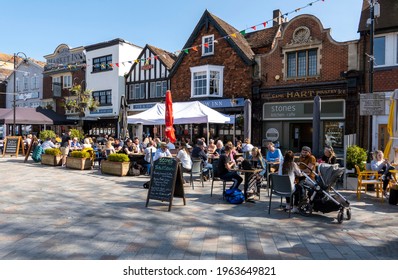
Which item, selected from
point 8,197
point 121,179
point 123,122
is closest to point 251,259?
point 8,197

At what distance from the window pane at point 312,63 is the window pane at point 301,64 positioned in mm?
239

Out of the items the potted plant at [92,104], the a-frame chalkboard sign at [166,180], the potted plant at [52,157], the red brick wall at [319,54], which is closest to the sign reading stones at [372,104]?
the a-frame chalkboard sign at [166,180]

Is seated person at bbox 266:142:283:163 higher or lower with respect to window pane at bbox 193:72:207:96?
lower

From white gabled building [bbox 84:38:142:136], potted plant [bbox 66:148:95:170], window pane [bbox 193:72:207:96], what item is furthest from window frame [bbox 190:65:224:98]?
potted plant [bbox 66:148:95:170]

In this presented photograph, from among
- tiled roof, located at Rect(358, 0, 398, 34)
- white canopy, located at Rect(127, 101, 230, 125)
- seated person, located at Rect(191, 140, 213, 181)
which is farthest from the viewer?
tiled roof, located at Rect(358, 0, 398, 34)

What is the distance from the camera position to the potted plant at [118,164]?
11500 mm

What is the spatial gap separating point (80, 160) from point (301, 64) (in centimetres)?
1257

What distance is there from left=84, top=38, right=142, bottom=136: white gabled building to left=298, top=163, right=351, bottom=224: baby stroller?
76.6 ft

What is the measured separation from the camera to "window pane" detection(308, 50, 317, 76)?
688 inches

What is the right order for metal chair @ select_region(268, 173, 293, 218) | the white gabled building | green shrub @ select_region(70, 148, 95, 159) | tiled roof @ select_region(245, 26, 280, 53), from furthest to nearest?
1. the white gabled building
2. tiled roof @ select_region(245, 26, 280, 53)
3. green shrub @ select_region(70, 148, 95, 159)
4. metal chair @ select_region(268, 173, 293, 218)

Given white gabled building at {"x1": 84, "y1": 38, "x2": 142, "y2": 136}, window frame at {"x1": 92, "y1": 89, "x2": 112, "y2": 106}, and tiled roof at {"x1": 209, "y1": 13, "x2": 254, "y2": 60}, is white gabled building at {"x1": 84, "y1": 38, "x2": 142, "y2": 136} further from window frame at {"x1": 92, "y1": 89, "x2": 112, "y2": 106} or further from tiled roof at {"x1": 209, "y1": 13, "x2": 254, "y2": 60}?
tiled roof at {"x1": 209, "y1": 13, "x2": 254, "y2": 60}

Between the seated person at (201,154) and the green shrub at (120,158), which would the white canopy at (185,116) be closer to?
the green shrub at (120,158)

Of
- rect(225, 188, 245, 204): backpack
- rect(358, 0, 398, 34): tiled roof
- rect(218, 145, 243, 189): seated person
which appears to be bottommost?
rect(225, 188, 245, 204): backpack
